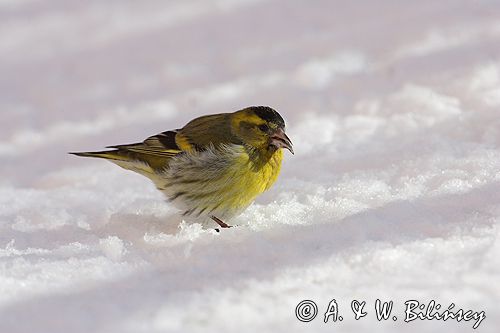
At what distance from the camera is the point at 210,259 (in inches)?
147

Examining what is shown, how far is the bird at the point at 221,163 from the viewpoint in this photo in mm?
4531

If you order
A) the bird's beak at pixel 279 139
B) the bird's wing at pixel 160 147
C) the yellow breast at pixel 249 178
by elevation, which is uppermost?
the bird's beak at pixel 279 139

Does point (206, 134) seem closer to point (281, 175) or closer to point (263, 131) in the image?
point (263, 131)

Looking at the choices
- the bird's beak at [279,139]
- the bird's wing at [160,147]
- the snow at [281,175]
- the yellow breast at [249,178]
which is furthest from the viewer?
the bird's wing at [160,147]

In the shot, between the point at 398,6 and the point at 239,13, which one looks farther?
the point at 239,13

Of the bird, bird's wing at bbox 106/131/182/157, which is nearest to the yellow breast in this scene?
the bird

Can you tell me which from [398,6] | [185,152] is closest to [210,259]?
[185,152]

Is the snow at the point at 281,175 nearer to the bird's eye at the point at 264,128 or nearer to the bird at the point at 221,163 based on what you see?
the bird at the point at 221,163

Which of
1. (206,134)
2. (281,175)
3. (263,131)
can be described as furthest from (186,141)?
(281,175)

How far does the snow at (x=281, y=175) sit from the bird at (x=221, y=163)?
16 centimetres

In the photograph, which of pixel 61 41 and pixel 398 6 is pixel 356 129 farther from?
pixel 61 41

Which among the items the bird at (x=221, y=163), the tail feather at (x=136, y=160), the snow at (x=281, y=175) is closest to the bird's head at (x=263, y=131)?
the bird at (x=221, y=163)

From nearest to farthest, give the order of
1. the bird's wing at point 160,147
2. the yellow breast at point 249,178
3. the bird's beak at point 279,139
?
the yellow breast at point 249,178 < the bird's beak at point 279,139 < the bird's wing at point 160,147

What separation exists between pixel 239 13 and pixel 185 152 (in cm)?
391
